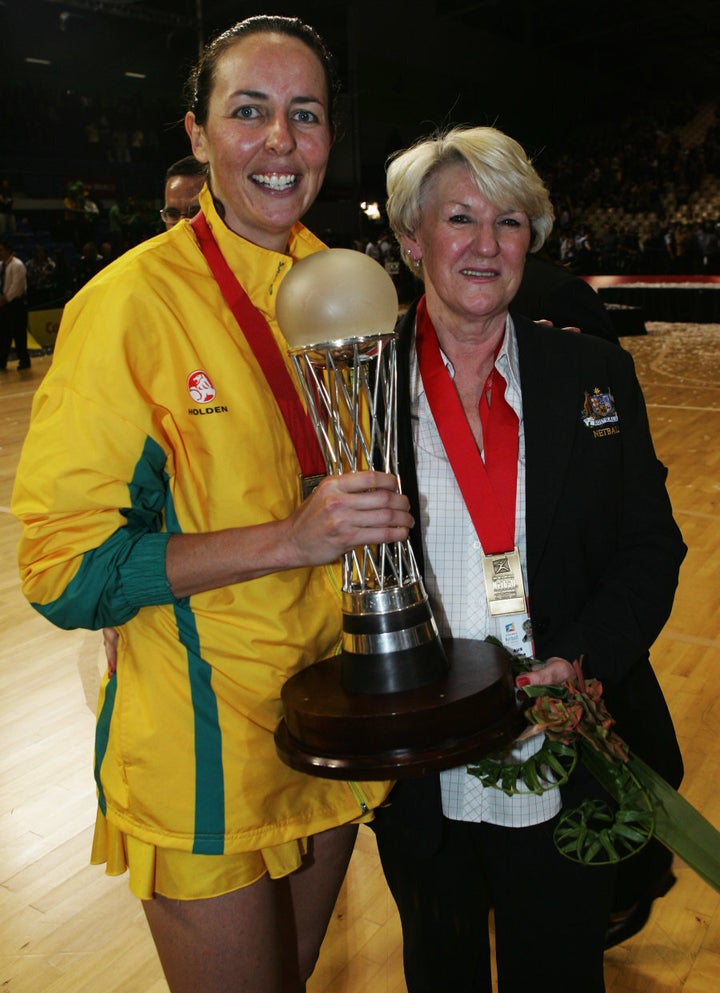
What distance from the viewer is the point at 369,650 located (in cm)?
120

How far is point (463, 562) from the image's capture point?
165 centimetres

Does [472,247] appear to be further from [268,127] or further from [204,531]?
[204,531]

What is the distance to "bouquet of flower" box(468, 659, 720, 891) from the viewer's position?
1.29m

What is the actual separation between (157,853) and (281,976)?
0.29 m

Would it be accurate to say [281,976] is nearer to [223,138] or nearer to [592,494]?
[592,494]

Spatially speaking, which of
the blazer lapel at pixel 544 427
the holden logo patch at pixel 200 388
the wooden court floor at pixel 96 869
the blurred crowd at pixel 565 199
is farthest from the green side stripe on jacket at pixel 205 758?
the blurred crowd at pixel 565 199

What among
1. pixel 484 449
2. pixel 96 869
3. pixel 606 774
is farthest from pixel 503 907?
pixel 96 869

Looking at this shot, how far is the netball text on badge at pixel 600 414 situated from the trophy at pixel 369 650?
1.58 feet

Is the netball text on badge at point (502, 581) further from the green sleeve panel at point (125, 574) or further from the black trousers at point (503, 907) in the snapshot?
the green sleeve panel at point (125, 574)

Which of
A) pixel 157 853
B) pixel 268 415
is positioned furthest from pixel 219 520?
pixel 157 853

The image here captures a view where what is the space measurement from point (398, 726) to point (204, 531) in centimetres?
37

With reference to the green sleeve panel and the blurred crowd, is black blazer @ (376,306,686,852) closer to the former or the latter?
the green sleeve panel

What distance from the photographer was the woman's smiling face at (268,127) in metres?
1.31

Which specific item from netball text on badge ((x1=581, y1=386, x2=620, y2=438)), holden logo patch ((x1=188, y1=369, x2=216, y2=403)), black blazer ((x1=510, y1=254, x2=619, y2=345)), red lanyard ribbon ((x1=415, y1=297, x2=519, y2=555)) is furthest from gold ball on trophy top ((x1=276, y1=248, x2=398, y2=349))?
black blazer ((x1=510, y1=254, x2=619, y2=345))
